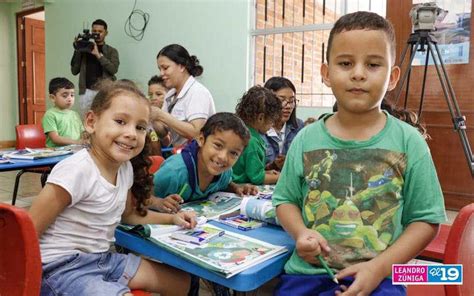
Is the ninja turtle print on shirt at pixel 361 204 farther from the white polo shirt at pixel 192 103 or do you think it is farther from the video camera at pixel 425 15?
the video camera at pixel 425 15

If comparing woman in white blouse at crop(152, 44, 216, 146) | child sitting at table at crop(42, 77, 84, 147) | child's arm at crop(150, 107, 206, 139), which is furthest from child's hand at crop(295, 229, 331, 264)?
child sitting at table at crop(42, 77, 84, 147)

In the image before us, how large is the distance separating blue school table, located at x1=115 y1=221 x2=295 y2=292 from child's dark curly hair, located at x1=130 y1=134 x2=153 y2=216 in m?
0.15

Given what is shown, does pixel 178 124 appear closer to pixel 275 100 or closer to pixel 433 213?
pixel 275 100

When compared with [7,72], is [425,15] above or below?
above

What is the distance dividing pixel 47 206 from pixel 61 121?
2.70m

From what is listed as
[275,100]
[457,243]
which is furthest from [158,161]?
[457,243]

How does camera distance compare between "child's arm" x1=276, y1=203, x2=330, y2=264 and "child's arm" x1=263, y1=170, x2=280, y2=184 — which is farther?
"child's arm" x1=263, y1=170, x2=280, y2=184

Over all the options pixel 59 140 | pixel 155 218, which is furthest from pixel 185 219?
pixel 59 140

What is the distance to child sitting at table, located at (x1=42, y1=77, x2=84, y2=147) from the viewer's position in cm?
335

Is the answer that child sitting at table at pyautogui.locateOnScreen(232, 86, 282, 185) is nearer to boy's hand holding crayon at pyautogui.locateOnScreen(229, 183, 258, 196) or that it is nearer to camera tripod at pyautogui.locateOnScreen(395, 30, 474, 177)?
boy's hand holding crayon at pyautogui.locateOnScreen(229, 183, 258, 196)

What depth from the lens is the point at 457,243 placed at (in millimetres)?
833

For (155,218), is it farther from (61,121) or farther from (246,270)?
(61,121)

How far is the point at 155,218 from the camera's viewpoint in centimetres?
124

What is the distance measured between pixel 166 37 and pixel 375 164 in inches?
191
